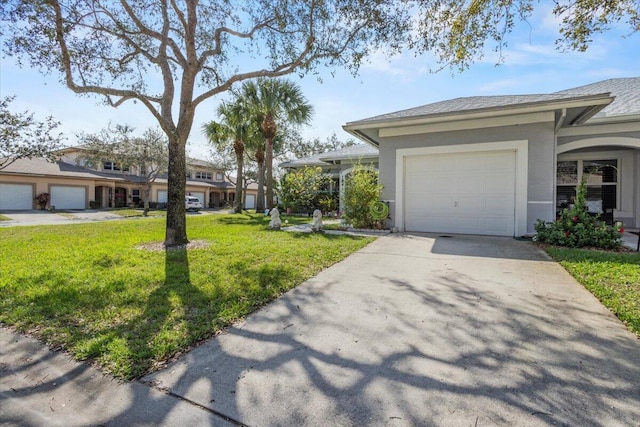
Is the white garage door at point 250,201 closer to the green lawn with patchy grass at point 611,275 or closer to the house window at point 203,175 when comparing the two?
the house window at point 203,175

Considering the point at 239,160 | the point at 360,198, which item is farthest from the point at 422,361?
the point at 239,160

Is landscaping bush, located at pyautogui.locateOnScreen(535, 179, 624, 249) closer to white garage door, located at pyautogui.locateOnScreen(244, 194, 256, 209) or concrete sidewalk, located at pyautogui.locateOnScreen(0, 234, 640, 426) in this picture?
concrete sidewalk, located at pyautogui.locateOnScreen(0, 234, 640, 426)

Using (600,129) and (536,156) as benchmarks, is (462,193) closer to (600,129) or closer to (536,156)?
(536,156)

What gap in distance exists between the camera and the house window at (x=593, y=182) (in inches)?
438

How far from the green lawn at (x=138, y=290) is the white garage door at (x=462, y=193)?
3.39m

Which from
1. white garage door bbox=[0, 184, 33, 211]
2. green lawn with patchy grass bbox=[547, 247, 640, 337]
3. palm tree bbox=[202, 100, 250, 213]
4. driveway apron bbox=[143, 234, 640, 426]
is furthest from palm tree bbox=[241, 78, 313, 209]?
white garage door bbox=[0, 184, 33, 211]

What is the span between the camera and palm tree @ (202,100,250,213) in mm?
18406

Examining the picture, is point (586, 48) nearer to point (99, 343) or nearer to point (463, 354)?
point (463, 354)

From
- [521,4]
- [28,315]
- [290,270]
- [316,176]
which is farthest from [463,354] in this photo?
[316,176]

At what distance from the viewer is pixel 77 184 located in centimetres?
2686

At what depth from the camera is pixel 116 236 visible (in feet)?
30.9

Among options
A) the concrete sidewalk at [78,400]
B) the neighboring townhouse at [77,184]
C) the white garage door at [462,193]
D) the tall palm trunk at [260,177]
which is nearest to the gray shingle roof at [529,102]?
the white garage door at [462,193]

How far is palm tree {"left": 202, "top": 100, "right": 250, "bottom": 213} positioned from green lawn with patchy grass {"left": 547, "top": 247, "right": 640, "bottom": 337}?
1631 cm

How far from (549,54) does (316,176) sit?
12.5 metres
